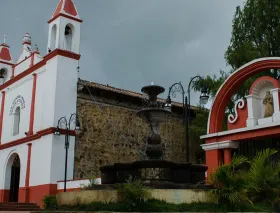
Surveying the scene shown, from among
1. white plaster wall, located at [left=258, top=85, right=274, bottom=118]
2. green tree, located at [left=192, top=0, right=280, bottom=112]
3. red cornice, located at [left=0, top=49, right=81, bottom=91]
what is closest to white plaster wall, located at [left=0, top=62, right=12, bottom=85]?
red cornice, located at [left=0, top=49, right=81, bottom=91]

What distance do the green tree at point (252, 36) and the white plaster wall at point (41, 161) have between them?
29.3ft

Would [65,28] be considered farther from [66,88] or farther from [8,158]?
[8,158]

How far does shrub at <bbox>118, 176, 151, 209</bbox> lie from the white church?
9.71 meters

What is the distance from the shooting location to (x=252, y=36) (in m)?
21.3

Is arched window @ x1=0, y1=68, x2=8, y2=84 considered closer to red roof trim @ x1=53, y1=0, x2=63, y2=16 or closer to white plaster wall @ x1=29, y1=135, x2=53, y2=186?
red roof trim @ x1=53, y1=0, x2=63, y2=16

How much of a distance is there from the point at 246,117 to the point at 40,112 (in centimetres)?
1024

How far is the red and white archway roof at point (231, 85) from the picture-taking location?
12438 millimetres

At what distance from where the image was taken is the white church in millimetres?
17781

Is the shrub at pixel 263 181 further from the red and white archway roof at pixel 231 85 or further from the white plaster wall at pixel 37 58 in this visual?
the white plaster wall at pixel 37 58

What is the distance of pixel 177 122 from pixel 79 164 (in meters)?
7.11

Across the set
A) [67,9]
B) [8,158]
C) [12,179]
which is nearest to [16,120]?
[8,158]

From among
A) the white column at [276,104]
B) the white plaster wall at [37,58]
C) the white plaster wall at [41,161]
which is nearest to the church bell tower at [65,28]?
the white plaster wall at [37,58]

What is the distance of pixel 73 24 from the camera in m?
19.6

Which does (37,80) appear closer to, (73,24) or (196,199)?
(73,24)
